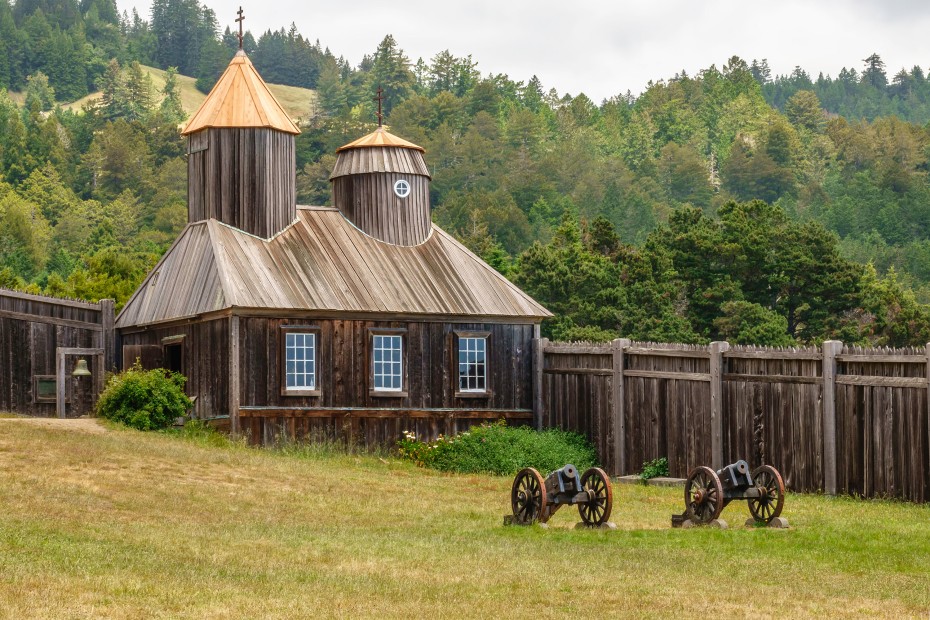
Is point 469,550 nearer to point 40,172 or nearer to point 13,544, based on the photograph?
point 13,544

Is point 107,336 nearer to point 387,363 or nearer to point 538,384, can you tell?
point 387,363

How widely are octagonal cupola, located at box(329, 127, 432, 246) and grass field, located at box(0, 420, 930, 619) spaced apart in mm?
10324

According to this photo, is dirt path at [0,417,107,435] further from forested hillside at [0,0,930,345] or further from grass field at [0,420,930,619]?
forested hillside at [0,0,930,345]

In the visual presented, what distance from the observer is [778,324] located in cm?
5541

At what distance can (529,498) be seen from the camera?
20.2 meters

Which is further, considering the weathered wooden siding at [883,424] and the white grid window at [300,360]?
the white grid window at [300,360]

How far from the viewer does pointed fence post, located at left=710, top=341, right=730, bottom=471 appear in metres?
26.1

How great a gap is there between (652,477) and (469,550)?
35.3 feet

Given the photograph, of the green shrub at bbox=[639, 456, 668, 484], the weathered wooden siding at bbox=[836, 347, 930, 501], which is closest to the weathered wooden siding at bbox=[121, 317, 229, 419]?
the green shrub at bbox=[639, 456, 668, 484]

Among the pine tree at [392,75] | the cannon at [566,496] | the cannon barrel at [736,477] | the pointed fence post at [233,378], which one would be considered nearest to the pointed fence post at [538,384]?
the pointed fence post at [233,378]

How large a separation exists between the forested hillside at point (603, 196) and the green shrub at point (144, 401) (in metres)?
20.2

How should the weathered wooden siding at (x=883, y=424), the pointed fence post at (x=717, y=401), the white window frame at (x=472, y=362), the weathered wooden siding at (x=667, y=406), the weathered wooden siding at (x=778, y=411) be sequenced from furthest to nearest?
the white window frame at (x=472, y=362)
the weathered wooden siding at (x=667, y=406)
the pointed fence post at (x=717, y=401)
the weathered wooden siding at (x=778, y=411)
the weathered wooden siding at (x=883, y=424)

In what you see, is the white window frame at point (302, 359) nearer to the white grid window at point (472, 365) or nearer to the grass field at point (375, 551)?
the white grid window at point (472, 365)

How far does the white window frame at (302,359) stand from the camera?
1216 inches
